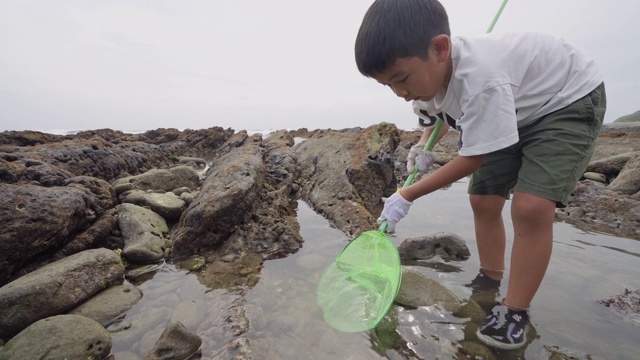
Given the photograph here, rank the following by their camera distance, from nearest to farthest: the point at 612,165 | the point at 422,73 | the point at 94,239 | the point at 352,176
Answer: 1. the point at 422,73
2. the point at 94,239
3. the point at 352,176
4. the point at 612,165

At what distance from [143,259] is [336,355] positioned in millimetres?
2230

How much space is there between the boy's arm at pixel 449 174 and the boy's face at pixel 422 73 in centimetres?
45

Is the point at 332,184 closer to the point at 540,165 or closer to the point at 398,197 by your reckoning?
the point at 398,197

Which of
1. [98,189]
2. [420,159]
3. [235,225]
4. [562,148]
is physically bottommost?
[235,225]

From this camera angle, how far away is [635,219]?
4172mm

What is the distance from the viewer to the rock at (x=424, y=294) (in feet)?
7.64

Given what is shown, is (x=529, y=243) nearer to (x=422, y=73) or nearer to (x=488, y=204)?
(x=488, y=204)

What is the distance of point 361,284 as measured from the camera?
2.49 m

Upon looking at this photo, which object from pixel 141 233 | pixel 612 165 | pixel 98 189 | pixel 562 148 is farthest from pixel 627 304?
pixel 612 165

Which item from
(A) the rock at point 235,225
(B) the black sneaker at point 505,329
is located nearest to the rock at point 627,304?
(B) the black sneaker at point 505,329

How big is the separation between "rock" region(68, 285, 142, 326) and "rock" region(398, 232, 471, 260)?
7.81ft

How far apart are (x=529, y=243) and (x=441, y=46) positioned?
49.7 inches

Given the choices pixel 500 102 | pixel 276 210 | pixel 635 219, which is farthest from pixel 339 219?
pixel 635 219

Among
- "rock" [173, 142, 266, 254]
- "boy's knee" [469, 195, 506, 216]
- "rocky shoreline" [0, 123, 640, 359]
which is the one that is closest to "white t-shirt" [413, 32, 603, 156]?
"boy's knee" [469, 195, 506, 216]
